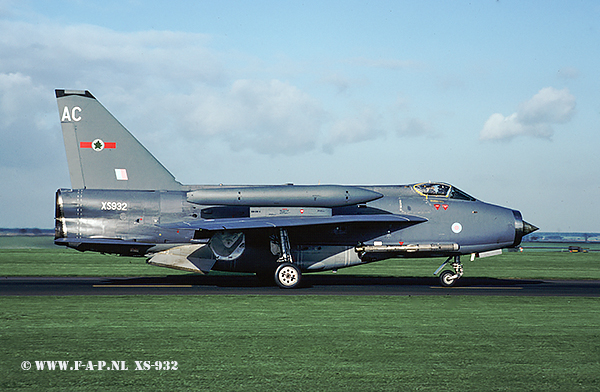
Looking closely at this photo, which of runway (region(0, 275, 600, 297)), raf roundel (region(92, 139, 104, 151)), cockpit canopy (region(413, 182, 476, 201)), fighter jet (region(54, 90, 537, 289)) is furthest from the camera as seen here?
cockpit canopy (region(413, 182, 476, 201))

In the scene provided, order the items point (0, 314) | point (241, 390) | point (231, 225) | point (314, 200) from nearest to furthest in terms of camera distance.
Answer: point (241, 390), point (0, 314), point (231, 225), point (314, 200)

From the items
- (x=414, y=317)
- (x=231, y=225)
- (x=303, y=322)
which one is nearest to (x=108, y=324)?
(x=303, y=322)

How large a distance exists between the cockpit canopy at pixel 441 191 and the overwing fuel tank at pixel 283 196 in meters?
2.47

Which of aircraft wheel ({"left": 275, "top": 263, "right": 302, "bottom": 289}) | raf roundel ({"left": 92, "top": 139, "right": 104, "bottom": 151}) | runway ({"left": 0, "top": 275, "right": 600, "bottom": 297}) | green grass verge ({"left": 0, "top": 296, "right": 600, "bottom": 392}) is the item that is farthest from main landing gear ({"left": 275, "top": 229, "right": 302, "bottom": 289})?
raf roundel ({"left": 92, "top": 139, "right": 104, "bottom": 151})

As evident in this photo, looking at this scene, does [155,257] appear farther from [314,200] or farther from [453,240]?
[453,240]

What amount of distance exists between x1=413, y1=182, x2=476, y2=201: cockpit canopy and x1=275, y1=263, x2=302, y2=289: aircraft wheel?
19.3ft

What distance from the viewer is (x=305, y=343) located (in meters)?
9.64

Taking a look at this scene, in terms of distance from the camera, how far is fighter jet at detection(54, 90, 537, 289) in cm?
1953

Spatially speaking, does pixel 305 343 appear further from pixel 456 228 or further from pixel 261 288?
pixel 456 228

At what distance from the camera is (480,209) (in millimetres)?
21031

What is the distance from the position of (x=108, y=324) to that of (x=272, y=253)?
370 inches

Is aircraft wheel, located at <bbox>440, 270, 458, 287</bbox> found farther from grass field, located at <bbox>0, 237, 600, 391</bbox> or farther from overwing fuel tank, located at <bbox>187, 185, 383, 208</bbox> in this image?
grass field, located at <bbox>0, 237, 600, 391</bbox>

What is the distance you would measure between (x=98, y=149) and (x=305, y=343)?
13.8 metres

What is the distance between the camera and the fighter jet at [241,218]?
769 inches
